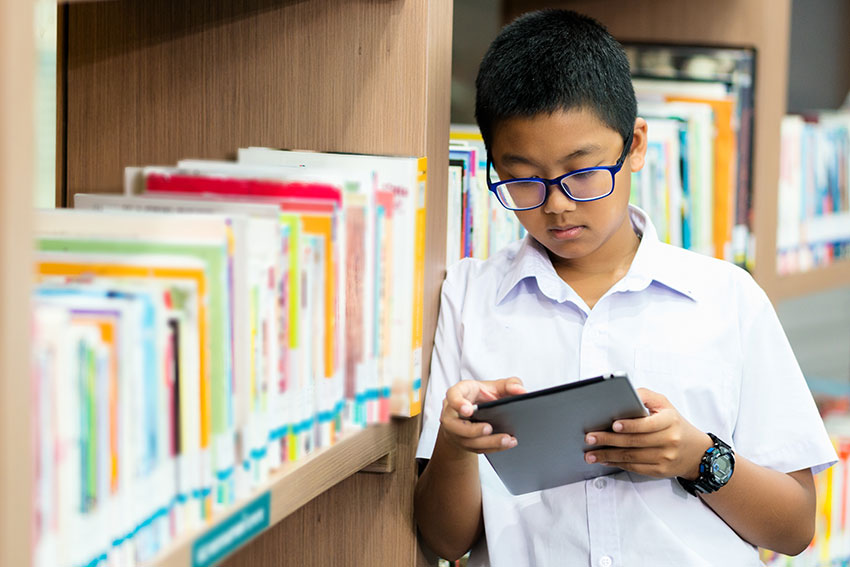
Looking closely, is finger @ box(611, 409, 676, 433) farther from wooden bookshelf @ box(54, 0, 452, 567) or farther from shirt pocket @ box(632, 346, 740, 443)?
wooden bookshelf @ box(54, 0, 452, 567)

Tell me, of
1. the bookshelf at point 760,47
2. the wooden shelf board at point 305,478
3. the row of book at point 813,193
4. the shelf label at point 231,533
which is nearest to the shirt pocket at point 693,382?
the wooden shelf board at point 305,478

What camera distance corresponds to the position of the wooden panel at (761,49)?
6.56 feet

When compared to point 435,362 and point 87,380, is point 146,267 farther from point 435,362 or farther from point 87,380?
point 435,362

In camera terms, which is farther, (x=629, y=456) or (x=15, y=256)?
(x=629, y=456)

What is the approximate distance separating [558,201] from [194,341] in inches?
21.0

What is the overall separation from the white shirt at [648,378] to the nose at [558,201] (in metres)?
0.14

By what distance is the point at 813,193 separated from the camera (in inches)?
89.4

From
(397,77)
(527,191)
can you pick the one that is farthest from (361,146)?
(527,191)

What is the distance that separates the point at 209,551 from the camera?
2.35 ft

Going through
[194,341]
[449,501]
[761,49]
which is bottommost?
[449,501]

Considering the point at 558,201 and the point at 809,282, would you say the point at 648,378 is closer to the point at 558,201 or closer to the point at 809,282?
the point at 558,201

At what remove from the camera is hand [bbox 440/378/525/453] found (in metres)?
1.00

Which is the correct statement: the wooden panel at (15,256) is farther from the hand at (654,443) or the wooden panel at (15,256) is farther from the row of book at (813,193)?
the row of book at (813,193)

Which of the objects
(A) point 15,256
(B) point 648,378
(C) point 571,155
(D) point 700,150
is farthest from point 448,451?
(D) point 700,150
